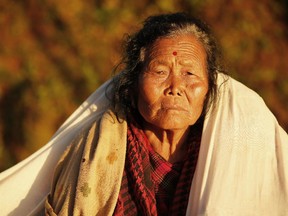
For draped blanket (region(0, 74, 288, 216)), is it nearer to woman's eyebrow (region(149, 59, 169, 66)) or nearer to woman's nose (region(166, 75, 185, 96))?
woman's nose (region(166, 75, 185, 96))

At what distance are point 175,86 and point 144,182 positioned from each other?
21.5 inches

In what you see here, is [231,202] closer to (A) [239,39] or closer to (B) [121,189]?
(B) [121,189]

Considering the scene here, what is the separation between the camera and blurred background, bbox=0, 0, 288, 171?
248 inches

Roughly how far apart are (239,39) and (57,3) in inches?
83.9

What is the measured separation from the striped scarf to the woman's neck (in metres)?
0.06

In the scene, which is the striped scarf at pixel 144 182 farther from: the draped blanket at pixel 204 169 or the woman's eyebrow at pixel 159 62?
the woman's eyebrow at pixel 159 62

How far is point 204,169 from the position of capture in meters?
3.12

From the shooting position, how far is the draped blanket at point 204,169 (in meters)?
3.05

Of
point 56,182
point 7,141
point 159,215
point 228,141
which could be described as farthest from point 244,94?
point 7,141

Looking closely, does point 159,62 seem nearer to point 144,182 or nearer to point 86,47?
point 144,182

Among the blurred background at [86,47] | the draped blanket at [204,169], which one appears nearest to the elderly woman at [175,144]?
the draped blanket at [204,169]

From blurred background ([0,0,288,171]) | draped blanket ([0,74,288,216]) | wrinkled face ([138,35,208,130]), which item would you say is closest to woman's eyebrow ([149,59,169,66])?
wrinkled face ([138,35,208,130])

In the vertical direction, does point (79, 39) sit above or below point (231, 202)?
above

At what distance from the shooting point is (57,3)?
701 cm
